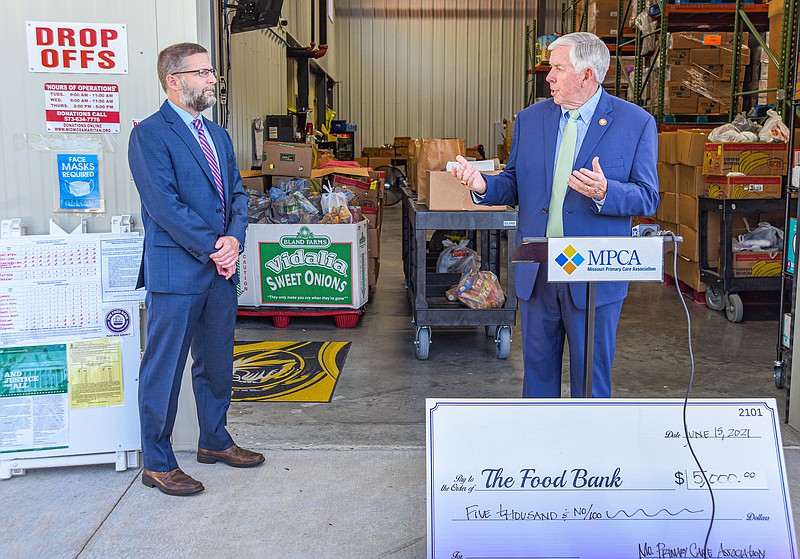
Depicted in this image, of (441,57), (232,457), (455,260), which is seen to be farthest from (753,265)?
(441,57)

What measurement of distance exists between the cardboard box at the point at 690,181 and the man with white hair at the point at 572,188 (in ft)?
13.5

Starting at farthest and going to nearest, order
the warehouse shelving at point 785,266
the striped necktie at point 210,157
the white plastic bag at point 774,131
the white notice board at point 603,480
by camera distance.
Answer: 1. the white plastic bag at point 774,131
2. the warehouse shelving at point 785,266
3. the striped necktie at point 210,157
4. the white notice board at point 603,480

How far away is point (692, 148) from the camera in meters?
6.58

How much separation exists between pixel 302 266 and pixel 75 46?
9.31 feet

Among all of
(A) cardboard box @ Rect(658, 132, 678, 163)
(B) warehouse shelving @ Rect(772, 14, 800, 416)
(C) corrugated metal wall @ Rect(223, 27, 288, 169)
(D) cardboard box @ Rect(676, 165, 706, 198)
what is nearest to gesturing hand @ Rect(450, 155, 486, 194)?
(B) warehouse shelving @ Rect(772, 14, 800, 416)

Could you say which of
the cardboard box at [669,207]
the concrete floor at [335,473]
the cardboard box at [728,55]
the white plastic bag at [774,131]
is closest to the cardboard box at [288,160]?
the concrete floor at [335,473]

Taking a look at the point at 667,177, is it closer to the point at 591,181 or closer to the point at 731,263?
the point at 731,263

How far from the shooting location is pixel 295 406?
4.08 m

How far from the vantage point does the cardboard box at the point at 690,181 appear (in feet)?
21.5

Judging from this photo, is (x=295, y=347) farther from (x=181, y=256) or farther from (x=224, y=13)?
(x=224, y=13)

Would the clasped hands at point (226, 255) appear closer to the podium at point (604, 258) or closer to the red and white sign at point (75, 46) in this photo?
the red and white sign at point (75, 46)

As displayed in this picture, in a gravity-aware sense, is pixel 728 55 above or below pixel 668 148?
above

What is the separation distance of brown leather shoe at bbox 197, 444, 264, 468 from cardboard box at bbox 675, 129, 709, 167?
4.71 meters

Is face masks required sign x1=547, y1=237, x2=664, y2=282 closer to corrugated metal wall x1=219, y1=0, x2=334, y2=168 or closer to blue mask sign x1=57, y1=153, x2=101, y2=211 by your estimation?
blue mask sign x1=57, y1=153, x2=101, y2=211
